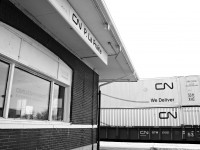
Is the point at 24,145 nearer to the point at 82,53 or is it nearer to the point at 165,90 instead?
the point at 82,53

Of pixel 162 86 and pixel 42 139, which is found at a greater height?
pixel 162 86

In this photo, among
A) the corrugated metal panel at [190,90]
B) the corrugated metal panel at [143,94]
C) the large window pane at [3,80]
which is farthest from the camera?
the corrugated metal panel at [143,94]

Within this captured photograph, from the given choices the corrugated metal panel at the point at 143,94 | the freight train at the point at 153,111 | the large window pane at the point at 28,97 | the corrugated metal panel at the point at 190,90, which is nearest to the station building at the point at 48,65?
the large window pane at the point at 28,97

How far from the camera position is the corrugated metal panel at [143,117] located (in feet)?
41.7

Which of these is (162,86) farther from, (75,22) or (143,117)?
(75,22)

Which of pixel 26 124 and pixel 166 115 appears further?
pixel 166 115

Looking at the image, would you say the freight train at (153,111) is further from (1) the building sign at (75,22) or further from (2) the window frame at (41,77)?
(1) the building sign at (75,22)

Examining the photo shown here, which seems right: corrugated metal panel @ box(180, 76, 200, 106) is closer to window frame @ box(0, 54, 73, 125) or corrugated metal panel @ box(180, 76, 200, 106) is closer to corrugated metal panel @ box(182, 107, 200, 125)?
corrugated metal panel @ box(182, 107, 200, 125)

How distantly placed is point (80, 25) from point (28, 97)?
2.30 m

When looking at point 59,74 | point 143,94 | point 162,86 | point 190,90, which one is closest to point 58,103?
point 59,74

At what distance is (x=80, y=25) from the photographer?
17.7 ft

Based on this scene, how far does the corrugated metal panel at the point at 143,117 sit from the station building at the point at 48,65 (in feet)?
17.9

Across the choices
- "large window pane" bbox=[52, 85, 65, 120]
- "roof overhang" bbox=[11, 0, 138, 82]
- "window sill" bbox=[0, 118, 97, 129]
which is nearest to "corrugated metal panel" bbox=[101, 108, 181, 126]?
"roof overhang" bbox=[11, 0, 138, 82]

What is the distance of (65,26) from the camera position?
5531mm
